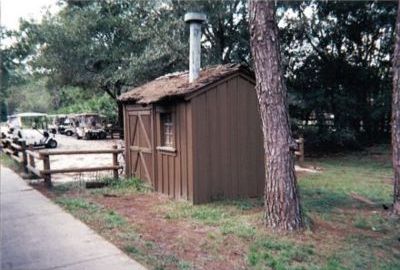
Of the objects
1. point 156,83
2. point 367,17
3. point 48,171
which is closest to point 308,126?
point 367,17

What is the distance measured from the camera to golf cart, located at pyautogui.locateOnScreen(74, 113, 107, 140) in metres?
28.5

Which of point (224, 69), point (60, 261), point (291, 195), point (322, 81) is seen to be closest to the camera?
point (60, 261)

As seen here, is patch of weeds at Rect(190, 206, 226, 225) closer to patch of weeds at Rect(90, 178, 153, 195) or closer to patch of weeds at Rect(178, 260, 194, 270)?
patch of weeds at Rect(178, 260, 194, 270)

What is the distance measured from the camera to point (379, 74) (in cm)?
2000

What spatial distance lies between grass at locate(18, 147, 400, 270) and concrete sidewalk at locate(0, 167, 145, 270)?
251 mm

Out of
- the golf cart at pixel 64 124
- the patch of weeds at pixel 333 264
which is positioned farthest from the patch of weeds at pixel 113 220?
the golf cart at pixel 64 124

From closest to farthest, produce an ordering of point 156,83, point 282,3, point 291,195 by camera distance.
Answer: point 291,195
point 156,83
point 282,3

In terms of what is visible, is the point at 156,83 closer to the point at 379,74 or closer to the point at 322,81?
the point at 322,81

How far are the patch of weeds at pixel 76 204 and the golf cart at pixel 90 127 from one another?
69.1ft

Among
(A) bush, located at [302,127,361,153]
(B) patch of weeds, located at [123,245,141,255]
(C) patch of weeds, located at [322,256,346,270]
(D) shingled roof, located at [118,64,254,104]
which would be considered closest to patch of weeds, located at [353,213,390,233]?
(C) patch of weeds, located at [322,256,346,270]

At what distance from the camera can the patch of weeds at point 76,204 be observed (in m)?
7.21

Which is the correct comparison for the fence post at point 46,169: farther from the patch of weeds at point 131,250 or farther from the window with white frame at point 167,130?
the patch of weeds at point 131,250

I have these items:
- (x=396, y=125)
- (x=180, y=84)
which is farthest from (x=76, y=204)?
(x=396, y=125)

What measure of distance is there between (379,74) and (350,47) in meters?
1.95
